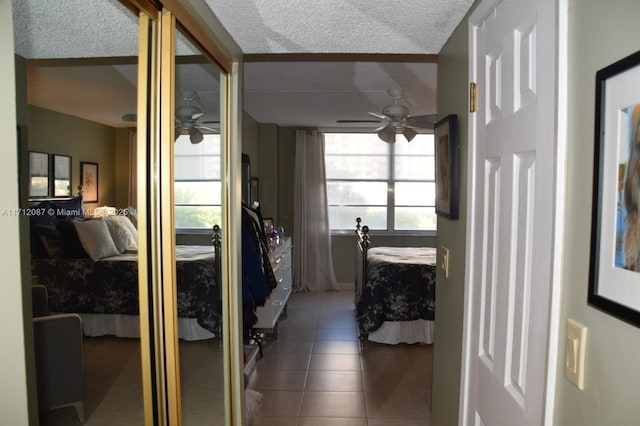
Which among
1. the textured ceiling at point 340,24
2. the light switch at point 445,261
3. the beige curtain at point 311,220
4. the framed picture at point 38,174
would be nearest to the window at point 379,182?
the beige curtain at point 311,220

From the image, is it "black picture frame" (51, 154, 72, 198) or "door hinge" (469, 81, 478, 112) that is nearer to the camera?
"black picture frame" (51, 154, 72, 198)

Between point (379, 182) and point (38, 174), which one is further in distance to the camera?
point (379, 182)

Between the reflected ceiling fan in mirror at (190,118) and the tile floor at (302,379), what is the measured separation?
2.22 feet

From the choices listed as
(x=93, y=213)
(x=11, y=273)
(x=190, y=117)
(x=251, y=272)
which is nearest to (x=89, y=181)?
(x=93, y=213)

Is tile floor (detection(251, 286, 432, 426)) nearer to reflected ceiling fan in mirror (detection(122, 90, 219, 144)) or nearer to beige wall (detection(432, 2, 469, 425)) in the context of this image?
beige wall (detection(432, 2, 469, 425))

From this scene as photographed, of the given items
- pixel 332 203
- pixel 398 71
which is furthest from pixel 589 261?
pixel 332 203

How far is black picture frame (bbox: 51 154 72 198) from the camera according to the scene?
0.92 meters

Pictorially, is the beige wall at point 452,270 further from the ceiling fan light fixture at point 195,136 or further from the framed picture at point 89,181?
the framed picture at point 89,181

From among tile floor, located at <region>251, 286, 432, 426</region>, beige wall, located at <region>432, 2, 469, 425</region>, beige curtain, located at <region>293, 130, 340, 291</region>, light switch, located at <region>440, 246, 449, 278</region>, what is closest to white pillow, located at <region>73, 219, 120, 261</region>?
beige wall, located at <region>432, 2, 469, 425</region>

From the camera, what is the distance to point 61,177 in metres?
0.97

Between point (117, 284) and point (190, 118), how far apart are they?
0.66 metres

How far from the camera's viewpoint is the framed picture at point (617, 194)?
0.80 metres

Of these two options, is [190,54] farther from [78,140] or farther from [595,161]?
[595,161]

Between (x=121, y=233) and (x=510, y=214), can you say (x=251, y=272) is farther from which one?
(x=510, y=214)
